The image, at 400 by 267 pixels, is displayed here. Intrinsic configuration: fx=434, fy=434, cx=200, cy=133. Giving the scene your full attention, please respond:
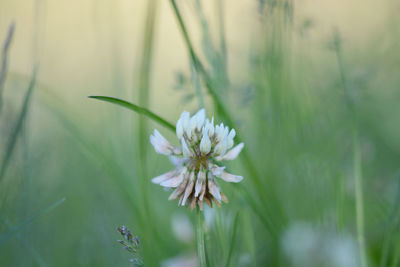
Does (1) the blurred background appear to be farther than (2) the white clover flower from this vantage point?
Yes

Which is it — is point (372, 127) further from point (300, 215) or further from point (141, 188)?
point (141, 188)

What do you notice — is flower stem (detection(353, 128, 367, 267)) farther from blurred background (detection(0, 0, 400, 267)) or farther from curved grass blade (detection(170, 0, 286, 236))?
curved grass blade (detection(170, 0, 286, 236))

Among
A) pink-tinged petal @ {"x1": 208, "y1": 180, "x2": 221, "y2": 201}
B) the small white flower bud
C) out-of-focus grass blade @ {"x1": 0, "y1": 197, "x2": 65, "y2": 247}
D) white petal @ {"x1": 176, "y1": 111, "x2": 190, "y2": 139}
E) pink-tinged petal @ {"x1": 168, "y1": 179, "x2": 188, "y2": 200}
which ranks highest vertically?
white petal @ {"x1": 176, "y1": 111, "x2": 190, "y2": 139}

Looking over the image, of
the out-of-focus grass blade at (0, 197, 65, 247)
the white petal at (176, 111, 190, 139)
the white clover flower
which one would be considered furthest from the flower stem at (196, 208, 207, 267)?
the out-of-focus grass blade at (0, 197, 65, 247)

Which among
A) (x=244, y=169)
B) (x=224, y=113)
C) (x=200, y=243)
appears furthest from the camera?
(x=244, y=169)

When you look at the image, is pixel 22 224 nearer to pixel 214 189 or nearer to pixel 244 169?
pixel 214 189

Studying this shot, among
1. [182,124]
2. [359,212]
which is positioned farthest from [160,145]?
[359,212]

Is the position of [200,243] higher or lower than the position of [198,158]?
lower

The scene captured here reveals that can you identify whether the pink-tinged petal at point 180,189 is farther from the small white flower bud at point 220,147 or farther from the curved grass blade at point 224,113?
the curved grass blade at point 224,113

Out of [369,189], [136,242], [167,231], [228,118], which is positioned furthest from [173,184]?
[369,189]

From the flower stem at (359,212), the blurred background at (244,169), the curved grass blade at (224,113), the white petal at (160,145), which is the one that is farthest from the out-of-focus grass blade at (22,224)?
the flower stem at (359,212)
